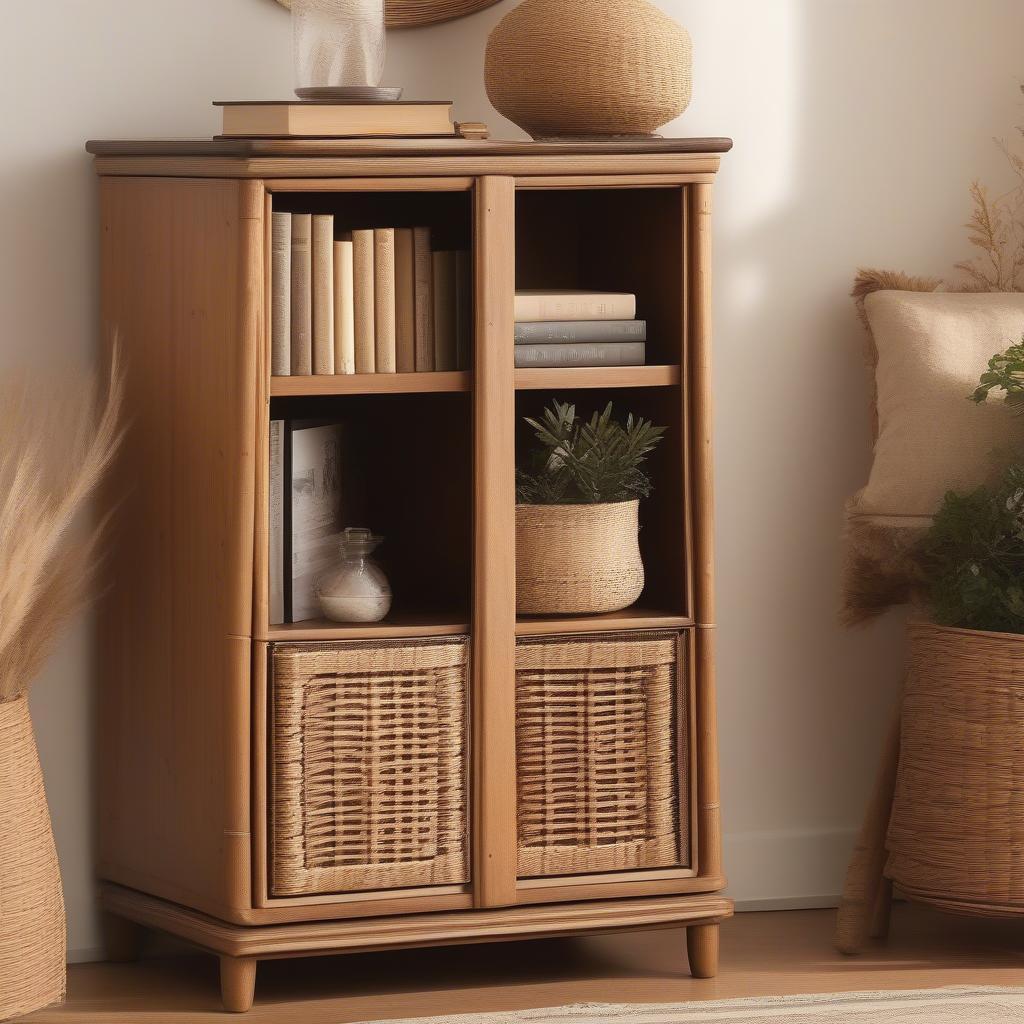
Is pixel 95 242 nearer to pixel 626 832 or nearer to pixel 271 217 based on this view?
pixel 271 217

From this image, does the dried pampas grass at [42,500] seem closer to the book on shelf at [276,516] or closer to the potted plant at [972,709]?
the book on shelf at [276,516]

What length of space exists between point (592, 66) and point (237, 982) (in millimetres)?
1315

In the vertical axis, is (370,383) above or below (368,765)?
above

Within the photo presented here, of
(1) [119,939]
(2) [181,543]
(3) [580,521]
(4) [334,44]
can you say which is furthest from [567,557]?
(1) [119,939]

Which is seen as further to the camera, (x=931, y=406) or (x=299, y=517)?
(x=931, y=406)

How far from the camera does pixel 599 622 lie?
211 centimetres

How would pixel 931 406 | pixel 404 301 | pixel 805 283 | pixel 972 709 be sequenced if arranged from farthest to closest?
pixel 805 283 < pixel 931 406 < pixel 972 709 < pixel 404 301

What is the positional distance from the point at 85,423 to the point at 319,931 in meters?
0.74

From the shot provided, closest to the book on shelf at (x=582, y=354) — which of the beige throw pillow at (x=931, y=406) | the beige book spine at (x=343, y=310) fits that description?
the beige book spine at (x=343, y=310)

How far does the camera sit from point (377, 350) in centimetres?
205

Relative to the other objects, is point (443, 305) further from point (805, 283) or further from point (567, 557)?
point (805, 283)

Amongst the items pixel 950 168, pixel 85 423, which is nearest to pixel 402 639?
pixel 85 423

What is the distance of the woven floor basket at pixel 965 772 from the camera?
2.15 meters

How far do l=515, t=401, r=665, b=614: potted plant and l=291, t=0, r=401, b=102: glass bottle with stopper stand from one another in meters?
0.54
